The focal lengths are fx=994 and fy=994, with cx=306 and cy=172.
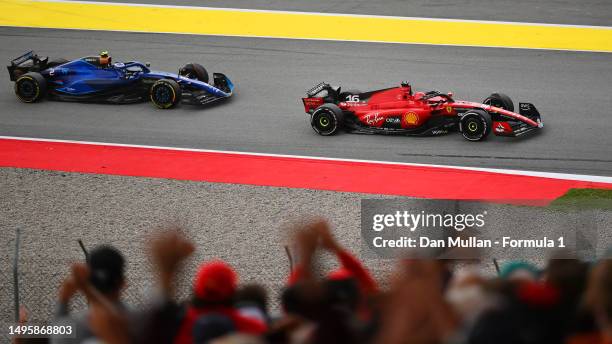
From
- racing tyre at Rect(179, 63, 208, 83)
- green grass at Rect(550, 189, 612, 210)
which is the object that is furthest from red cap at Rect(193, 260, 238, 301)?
racing tyre at Rect(179, 63, 208, 83)

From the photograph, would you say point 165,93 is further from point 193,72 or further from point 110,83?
point 110,83

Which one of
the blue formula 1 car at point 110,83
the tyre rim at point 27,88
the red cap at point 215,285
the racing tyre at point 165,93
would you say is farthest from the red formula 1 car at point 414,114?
the red cap at point 215,285

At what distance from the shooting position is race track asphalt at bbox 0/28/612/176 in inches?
607

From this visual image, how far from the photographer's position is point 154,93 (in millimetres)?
17312

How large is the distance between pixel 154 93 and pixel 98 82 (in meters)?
1.14

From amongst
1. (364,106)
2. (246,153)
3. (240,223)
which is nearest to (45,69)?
Result: (246,153)

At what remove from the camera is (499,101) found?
1573 centimetres

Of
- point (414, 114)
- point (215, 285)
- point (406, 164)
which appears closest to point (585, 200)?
point (406, 164)

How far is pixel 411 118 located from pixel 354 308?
10115 mm

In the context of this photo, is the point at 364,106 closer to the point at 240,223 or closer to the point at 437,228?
the point at 240,223

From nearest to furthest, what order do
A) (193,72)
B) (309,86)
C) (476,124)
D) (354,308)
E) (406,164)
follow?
(354,308) < (406,164) < (476,124) < (193,72) < (309,86)

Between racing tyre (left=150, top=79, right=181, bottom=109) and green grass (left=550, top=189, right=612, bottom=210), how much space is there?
7034 millimetres

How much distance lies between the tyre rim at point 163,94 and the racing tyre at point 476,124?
5.19m

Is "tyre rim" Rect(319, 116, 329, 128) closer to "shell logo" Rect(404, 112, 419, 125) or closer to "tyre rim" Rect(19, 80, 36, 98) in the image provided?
"shell logo" Rect(404, 112, 419, 125)
